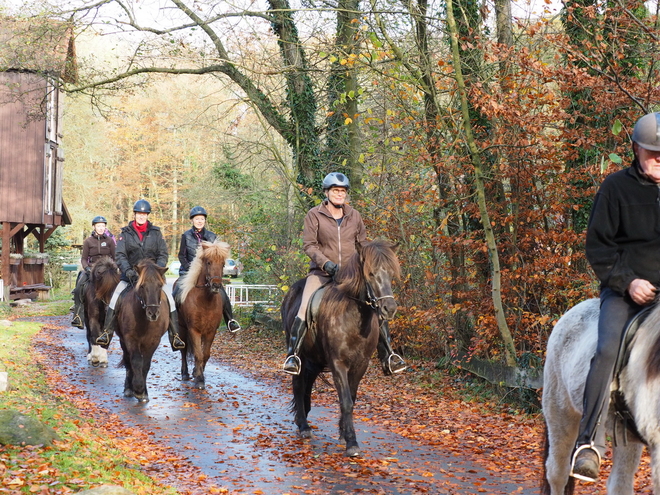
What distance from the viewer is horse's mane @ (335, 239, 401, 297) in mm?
7832

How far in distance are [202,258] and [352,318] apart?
4.84 m

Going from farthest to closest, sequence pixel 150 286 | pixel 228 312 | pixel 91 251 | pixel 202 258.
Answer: pixel 91 251
pixel 228 312
pixel 202 258
pixel 150 286

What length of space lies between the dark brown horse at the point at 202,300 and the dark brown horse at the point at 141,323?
38.2 inches

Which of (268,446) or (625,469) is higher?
(625,469)

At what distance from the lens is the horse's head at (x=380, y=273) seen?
7.66 meters

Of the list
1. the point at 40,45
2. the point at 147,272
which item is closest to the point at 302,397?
the point at 147,272

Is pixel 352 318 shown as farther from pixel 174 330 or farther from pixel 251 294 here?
pixel 251 294

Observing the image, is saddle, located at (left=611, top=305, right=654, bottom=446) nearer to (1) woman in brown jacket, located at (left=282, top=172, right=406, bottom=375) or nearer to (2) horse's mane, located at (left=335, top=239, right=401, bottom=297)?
(2) horse's mane, located at (left=335, top=239, right=401, bottom=297)

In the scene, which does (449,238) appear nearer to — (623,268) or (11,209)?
(623,268)

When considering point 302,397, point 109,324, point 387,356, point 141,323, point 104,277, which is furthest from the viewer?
point 104,277

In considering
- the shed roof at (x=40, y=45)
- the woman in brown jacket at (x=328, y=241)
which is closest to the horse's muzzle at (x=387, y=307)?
the woman in brown jacket at (x=328, y=241)

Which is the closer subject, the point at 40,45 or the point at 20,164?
the point at 40,45

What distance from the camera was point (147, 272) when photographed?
11.1 m

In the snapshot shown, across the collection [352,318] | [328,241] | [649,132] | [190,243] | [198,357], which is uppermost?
[649,132]
